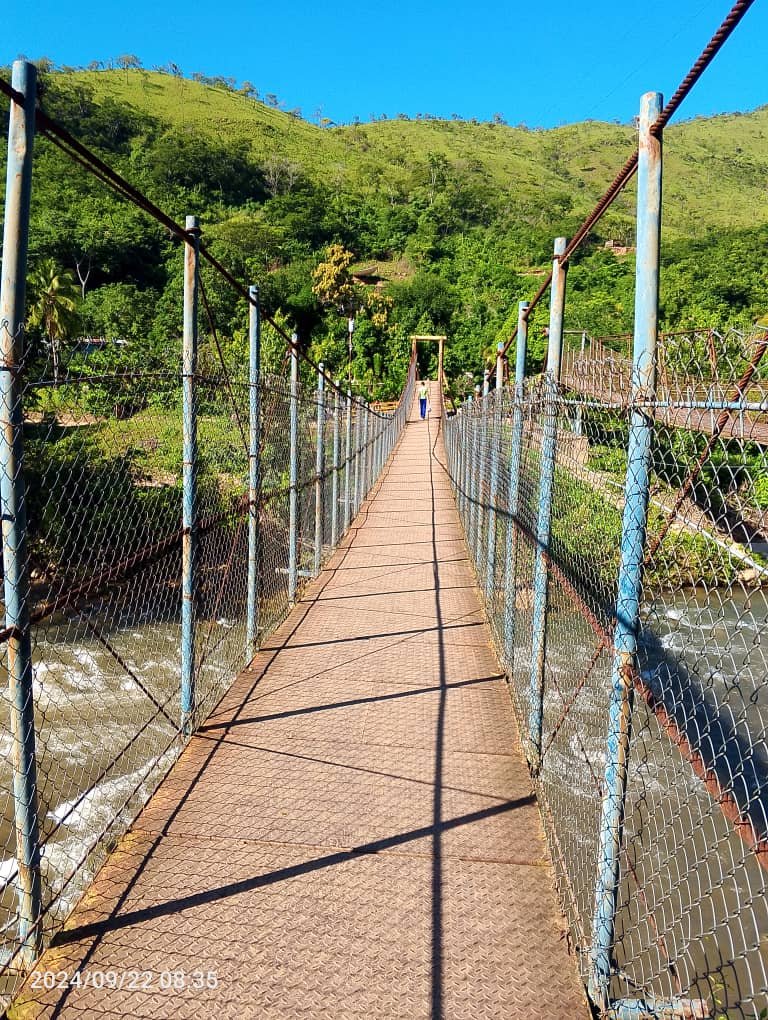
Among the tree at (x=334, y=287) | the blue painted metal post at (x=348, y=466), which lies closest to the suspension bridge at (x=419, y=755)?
the blue painted metal post at (x=348, y=466)

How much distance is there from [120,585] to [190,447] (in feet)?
2.38

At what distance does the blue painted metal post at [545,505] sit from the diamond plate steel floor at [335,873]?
0.28 meters

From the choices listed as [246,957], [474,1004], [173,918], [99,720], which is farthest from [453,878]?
[99,720]

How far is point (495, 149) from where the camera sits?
124m

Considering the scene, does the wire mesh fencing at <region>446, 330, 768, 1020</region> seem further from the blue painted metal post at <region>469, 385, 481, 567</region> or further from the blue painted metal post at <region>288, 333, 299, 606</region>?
the blue painted metal post at <region>288, 333, 299, 606</region>

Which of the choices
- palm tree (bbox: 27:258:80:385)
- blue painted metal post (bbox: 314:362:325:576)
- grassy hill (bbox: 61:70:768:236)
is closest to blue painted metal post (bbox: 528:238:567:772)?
blue painted metal post (bbox: 314:362:325:576)

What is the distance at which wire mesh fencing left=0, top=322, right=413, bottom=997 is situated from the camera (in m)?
2.09

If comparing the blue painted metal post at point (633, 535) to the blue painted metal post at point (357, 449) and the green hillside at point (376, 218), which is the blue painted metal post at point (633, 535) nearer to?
the blue painted metal post at point (357, 449)

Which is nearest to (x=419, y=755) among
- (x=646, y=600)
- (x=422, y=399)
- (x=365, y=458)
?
(x=646, y=600)

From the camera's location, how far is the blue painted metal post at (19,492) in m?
1.84

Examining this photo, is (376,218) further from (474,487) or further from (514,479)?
(514,479)

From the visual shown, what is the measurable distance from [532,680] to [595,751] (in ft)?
13.3

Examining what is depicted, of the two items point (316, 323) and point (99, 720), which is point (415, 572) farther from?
point (316, 323)

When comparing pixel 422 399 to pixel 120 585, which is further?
pixel 422 399
